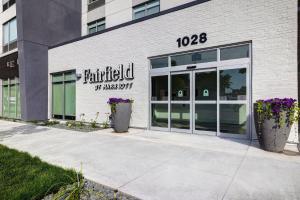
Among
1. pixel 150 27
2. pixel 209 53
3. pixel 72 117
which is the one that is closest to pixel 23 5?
pixel 72 117

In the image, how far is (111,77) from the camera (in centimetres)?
995

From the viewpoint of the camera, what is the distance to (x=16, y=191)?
303cm

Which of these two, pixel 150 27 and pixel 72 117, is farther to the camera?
pixel 72 117

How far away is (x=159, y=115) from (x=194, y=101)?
5.86 ft

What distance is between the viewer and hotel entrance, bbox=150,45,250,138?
6699 mm

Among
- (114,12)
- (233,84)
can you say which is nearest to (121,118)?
(233,84)

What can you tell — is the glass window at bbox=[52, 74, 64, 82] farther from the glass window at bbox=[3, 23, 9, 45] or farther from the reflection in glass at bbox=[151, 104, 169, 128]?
the reflection in glass at bbox=[151, 104, 169, 128]

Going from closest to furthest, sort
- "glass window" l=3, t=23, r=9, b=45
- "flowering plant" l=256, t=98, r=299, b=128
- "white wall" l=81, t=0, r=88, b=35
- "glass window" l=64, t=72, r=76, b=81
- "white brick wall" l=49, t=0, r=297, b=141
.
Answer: "flowering plant" l=256, t=98, r=299, b=128 → "white brick wall" l=49, t=0, r=297, b=141 → "glass window" l=64, t=72, r=76, b=81 → "glass window" l=3, t=23, r=9, b=45 → "white wall" l=81, t=0, r=88, b=35

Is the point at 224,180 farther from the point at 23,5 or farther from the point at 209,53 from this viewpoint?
the point at 23,5

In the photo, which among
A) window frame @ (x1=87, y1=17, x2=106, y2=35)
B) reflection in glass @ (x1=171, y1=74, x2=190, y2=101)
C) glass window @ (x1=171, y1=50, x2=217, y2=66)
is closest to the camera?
glass window @ (x1=171, y1=50, x2=217, y2=66)

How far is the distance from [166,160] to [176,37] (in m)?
5.23

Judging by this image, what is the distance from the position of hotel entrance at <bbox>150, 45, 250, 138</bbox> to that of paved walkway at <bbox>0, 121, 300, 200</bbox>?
89cm

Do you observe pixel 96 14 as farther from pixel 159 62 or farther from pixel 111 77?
pixel 159 62

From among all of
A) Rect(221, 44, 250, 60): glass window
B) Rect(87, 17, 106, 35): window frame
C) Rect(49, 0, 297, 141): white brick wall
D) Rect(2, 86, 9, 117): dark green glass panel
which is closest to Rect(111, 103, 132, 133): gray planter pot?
Rect(49, 0, 297, 141): white brick wall
